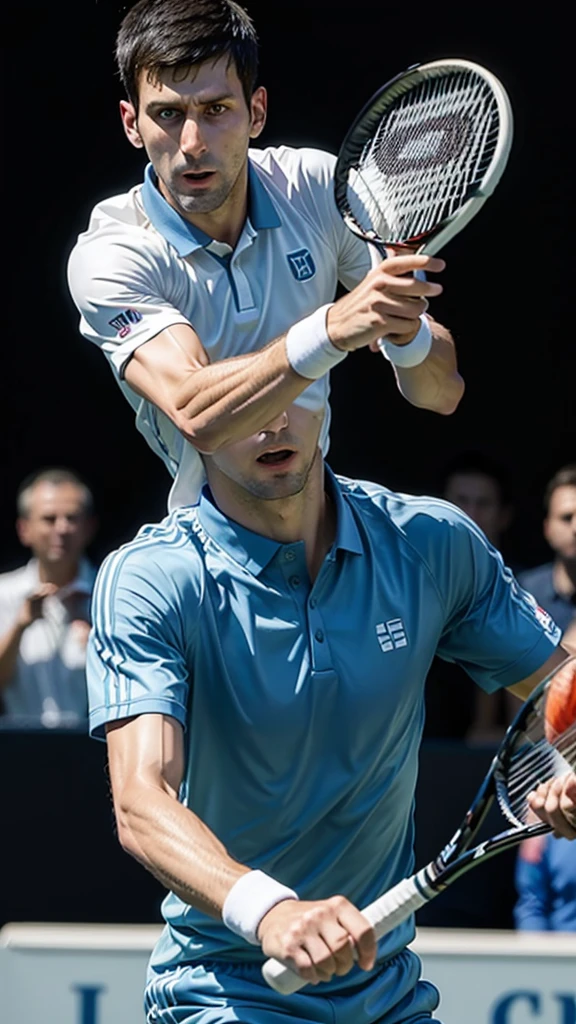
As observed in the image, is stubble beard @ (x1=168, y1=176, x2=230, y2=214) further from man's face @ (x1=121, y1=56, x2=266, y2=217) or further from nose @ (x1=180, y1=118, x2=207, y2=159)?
nose @ (x1=180, y1=118, x2=207, y2=159)

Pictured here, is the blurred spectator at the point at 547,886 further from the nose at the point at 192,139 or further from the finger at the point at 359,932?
the finger at the point at 359,932

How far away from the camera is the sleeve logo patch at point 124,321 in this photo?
398 cm

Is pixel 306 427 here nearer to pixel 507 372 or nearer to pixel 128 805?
pixel 128 805

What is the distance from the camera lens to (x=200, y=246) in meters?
4.02

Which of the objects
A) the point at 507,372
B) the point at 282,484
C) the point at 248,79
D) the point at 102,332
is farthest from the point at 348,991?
the point at 507,372

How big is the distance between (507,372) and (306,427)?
5028 mm

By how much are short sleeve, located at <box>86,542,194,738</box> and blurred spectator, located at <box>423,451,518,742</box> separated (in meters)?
3.76

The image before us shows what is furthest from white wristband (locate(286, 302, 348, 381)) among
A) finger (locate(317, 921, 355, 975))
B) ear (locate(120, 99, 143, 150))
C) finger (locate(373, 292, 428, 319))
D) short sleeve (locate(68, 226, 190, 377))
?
finger (locate(317, 921, 355, 975))

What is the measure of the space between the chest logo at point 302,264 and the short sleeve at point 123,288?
236 mm

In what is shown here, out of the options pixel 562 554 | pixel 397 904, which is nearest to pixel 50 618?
pixel 562 554

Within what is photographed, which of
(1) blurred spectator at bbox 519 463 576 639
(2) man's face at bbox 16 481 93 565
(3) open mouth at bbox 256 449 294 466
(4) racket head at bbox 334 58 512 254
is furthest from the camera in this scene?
(2) man's face at bbox 16 481 93 565

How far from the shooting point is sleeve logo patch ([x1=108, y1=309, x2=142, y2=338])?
398 cm

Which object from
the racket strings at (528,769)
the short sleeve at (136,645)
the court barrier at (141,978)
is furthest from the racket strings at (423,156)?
the court barrier at (141,978)

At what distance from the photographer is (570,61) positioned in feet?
26.9
